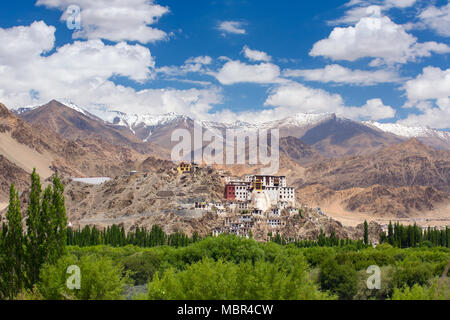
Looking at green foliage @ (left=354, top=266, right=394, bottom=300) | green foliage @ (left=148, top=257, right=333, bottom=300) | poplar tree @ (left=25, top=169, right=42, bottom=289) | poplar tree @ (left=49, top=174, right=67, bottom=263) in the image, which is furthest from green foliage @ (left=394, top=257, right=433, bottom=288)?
poplar tree @ (left=25, top=169, right=42, bottom=289)

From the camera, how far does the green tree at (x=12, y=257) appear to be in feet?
123

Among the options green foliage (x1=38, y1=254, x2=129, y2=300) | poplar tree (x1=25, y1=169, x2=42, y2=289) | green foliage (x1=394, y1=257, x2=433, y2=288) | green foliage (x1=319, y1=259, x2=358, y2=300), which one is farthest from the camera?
green foliage (x1=319, y1=259, x2=358, y2=300)

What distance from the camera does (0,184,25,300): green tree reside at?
37.6 meters

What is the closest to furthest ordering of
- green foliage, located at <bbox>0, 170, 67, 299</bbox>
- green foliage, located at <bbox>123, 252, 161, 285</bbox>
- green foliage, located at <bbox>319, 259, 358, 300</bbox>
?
green foliage, located at <bbox>0, 170, 67, 299</bbox> → green foliage, located at <bbox>319, 259, 358, 300</bbox> → green foliage, located at <bbox>123, 252, 161, 285</bbox>

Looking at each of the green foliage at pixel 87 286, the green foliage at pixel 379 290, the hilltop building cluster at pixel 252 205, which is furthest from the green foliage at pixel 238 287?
the hilltop building cluster at pixel 252 205

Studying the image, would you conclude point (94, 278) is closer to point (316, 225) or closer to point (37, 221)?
point (37, 221)

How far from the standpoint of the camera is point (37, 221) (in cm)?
4109

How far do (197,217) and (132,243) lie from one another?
2439 cm

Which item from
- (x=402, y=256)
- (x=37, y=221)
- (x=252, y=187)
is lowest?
(x=402, y=256)

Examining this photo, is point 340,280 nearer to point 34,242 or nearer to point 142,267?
point 142,267

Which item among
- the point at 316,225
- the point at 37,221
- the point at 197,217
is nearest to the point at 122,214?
the point at 197,217

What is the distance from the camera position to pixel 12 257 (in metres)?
38.5

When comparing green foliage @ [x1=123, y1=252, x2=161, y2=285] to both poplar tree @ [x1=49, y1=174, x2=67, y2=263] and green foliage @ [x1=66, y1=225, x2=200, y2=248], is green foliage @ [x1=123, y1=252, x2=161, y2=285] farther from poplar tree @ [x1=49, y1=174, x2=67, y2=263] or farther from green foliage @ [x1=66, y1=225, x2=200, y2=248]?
green foliage @ [x1=66, y1=225, x2=200, y2=248]
